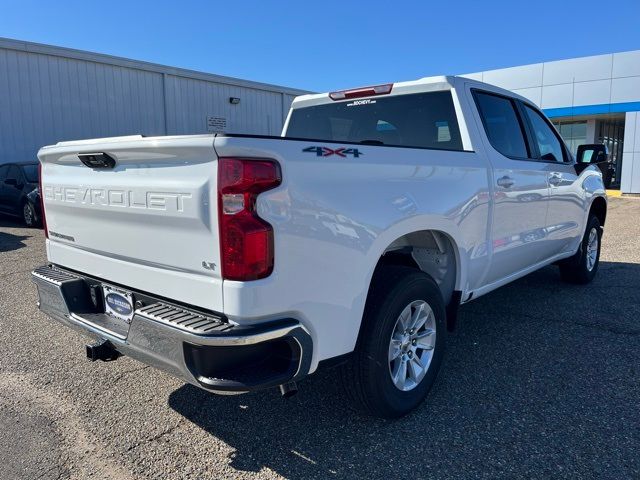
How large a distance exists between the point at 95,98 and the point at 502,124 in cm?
1352

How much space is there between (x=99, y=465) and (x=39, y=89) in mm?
13694

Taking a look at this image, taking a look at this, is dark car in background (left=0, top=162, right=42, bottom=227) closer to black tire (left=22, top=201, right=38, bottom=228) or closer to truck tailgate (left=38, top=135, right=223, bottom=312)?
black tire (left=22, top=201, right=38, bottom=228)

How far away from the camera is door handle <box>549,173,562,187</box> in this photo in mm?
4578

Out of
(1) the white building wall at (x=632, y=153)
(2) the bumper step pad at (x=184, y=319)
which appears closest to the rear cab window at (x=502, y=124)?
(2) the bumper step pad at (x=184, y=319)

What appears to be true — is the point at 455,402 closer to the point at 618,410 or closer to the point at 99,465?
the point at 618,410

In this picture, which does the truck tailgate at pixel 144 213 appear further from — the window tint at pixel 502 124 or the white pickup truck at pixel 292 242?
the window tint at pixel 502 124

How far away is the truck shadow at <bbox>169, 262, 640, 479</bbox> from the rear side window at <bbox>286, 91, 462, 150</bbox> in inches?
65.7

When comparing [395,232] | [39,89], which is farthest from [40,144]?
[395,232]

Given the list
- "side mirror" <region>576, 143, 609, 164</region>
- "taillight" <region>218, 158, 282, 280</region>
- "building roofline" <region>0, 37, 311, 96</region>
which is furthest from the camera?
"building roofline" <region>0, 37, 311, 96</region>

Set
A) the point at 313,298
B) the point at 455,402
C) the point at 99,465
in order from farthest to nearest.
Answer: the point at 455,402 → the point at 99,465 → the point at 313,298

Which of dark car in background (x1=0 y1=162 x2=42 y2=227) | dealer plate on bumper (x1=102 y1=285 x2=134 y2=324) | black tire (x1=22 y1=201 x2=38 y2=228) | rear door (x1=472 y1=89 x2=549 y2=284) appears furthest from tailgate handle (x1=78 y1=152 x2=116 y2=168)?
black tire (x1=22 y1=201 x2=38 y2=228)

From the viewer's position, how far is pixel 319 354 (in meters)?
2.37

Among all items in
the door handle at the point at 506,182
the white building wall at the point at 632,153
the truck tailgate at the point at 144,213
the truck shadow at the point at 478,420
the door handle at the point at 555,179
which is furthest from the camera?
the white building wall at the point at 632,153

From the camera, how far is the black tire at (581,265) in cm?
572
